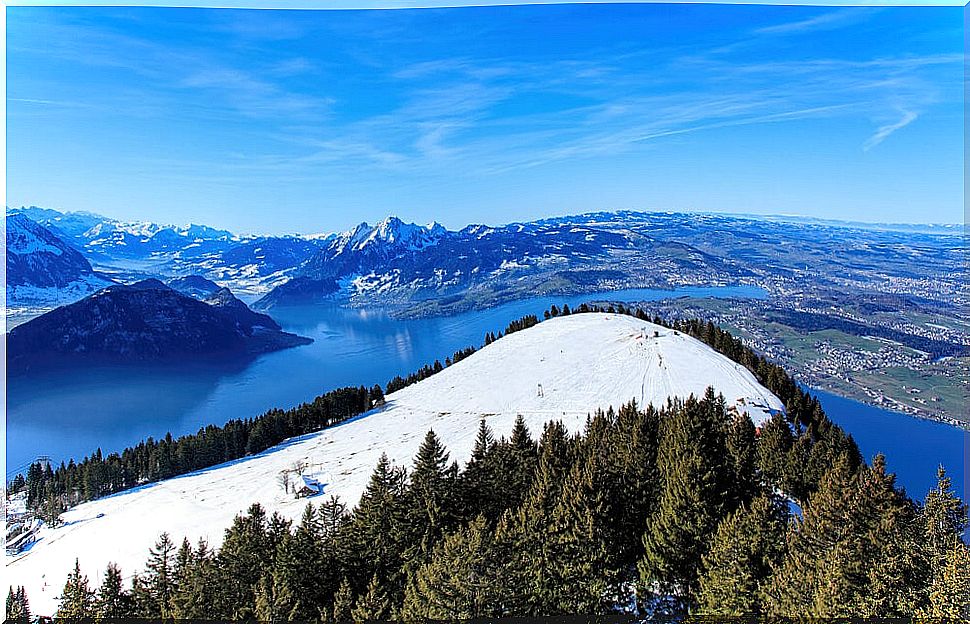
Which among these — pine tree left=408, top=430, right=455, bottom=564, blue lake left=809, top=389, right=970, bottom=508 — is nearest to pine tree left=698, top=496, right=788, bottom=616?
pine tree left=408, top=430, right=455, bottom=564

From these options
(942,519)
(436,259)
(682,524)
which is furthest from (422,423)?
(436,259)

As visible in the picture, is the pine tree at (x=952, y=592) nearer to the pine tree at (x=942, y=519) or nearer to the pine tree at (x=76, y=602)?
the pine tree at (x=942, y=519)

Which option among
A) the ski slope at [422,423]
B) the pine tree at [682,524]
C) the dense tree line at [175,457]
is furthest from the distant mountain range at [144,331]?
the pine tree at [682,524]

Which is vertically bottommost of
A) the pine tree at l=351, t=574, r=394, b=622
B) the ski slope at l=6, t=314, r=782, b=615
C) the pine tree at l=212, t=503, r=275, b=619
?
the ski slope at l=6, t=314, r=782, b=615

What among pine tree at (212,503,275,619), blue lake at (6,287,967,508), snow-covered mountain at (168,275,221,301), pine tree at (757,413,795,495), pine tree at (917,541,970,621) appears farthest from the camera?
snow-covered mountain at (168,275,221,301)

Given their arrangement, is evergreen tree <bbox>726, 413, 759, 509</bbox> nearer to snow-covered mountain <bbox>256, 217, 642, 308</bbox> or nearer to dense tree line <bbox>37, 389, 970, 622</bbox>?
dense tree line <bbox>37, 389, 970, 622</bbox>
